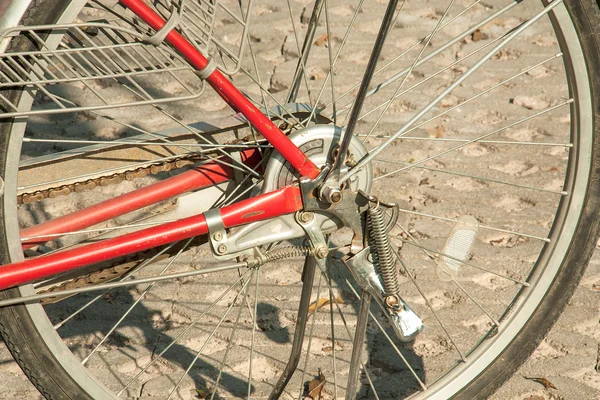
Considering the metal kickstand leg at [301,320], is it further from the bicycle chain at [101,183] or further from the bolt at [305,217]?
the bicycle chain at [101,183]

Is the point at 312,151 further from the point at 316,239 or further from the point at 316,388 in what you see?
the point at 316,388

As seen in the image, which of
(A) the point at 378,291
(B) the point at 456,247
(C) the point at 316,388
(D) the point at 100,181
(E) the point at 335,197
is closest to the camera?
(E) the point at 335,197

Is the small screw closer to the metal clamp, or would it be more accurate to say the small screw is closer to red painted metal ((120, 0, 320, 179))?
red painted metal ((120, 0, 320, 179))

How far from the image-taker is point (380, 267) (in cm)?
203

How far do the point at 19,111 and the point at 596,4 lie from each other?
1.35 meters

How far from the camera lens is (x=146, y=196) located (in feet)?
6.89

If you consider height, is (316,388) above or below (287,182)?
below

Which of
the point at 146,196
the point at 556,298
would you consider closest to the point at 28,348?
the point at 146,196

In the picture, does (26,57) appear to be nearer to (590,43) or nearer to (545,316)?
(590,43)

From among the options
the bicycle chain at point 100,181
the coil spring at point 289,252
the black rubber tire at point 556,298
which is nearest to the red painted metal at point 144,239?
the coil spring at point 289,252

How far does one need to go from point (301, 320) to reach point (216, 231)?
17.3 inches

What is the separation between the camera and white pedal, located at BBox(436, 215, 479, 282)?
7.52ft

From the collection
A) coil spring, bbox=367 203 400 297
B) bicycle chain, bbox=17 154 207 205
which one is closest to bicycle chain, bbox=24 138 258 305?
bicycle chain, bbox=17 154 207 205

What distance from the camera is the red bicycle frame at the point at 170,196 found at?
68.8 inches
